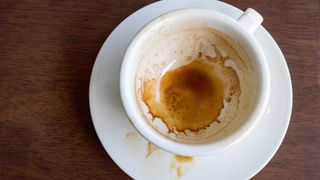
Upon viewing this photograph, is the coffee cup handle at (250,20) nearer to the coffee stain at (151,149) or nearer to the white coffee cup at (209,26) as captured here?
the white coffee cup at (209,26)

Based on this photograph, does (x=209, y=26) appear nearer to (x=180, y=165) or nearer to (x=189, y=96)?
(x=189, y=96)

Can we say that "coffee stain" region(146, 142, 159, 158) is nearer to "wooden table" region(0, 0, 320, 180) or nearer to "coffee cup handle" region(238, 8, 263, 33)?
"wooden table" region(0, 0, 320, 180)

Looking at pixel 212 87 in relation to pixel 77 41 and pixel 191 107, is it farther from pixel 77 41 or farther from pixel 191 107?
pixel 77 41

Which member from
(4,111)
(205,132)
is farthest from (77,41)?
(205,132)

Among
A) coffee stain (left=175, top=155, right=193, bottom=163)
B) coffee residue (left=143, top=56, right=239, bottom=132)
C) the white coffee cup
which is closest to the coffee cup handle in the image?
the white coffee cup

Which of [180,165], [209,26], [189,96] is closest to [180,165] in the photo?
[180,165]

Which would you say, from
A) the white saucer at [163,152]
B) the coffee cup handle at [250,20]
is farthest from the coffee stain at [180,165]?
the coffee cup handle at [250,20]
